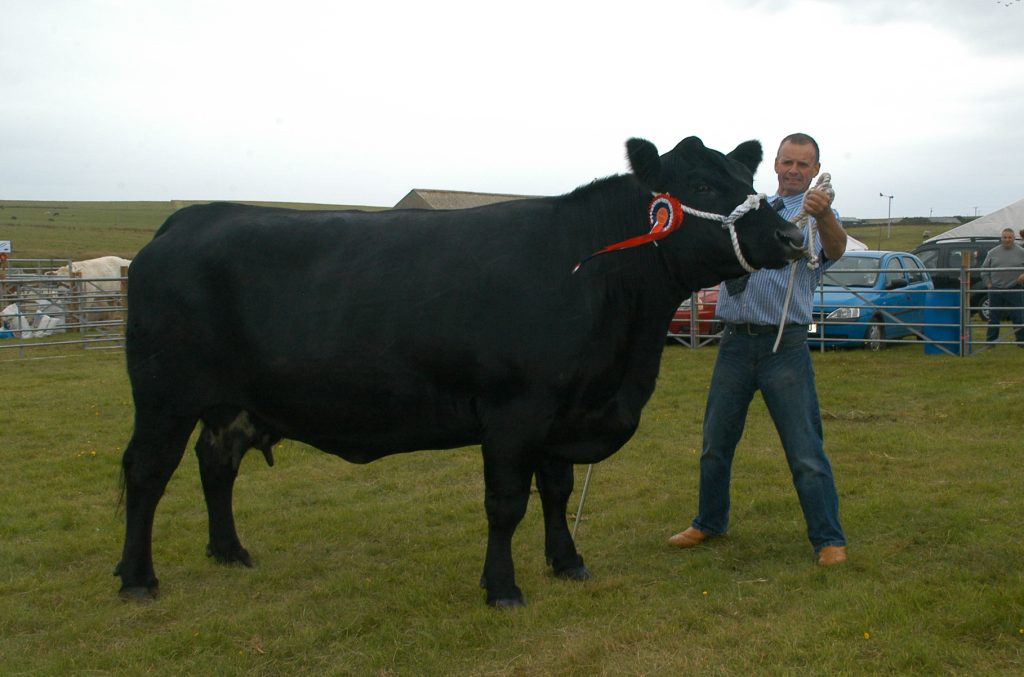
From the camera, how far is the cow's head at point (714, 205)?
14.0ft

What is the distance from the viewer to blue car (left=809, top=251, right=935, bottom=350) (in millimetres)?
14227

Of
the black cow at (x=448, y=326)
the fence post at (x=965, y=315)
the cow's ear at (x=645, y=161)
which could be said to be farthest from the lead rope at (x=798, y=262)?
the fence post at (x=965, y=315)

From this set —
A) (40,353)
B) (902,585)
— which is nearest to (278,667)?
(902,585)

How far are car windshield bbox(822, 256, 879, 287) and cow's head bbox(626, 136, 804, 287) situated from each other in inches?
446

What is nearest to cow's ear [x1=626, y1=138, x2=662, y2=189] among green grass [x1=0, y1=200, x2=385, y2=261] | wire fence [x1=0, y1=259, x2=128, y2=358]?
wire fence [x1=0, y1=259, x2=128, y2=358]

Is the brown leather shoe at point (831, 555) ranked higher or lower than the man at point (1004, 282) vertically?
lower

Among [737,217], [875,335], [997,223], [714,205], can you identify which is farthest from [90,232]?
[737,217]

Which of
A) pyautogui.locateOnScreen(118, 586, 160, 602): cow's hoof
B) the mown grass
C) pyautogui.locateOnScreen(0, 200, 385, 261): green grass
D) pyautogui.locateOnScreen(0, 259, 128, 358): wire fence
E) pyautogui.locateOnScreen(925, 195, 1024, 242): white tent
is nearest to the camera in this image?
the mown grass

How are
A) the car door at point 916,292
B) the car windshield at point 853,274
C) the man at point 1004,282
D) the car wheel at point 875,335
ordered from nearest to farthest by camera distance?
the man at point 1004,282, the car wheel at point 875,335, the car door at point 916,292, the car windshield at point 853,274

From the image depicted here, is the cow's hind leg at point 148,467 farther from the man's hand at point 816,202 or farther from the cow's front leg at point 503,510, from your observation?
the man's hand at point 816,202

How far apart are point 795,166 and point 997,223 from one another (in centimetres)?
2214

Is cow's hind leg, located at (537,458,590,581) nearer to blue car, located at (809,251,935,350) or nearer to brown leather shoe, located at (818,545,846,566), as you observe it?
brown leather shoe, located at (818,545,846,566)

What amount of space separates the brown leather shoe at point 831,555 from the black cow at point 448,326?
4.06 feet

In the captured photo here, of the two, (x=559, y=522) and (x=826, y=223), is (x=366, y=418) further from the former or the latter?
(x=826, y=223)
